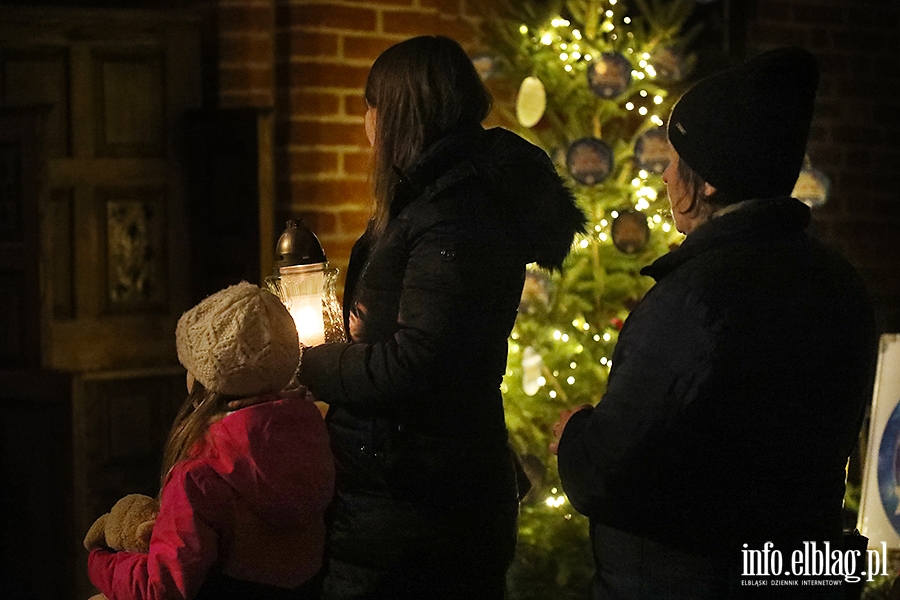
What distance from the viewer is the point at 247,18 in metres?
4.84

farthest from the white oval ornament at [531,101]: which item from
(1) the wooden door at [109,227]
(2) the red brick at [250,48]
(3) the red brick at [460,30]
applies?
(1) the wooden door at [109,227]

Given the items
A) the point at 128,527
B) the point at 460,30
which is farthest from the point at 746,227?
the point at 460,30

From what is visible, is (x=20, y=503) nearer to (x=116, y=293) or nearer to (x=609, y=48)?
(x=116, y=293)

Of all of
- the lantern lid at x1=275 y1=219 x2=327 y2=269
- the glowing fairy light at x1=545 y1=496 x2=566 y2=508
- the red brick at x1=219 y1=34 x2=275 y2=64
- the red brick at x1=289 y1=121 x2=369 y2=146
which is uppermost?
the red brick at x1=219 y1=34 x2=275 y2=64

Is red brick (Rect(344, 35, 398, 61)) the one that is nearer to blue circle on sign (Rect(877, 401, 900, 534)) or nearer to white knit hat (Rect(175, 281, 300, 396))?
blue circle on sign (Rect(877, 401, 900, 534))

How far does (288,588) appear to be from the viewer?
2.48m

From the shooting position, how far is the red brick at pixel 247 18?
15.8 feet

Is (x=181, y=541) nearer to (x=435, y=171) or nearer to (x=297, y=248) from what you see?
(x=297, y=248)

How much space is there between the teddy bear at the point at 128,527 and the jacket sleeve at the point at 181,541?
8 centimetres

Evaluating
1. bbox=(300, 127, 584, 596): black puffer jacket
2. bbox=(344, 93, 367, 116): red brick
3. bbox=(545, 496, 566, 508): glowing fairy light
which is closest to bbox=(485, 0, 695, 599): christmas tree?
bbox=(545, 496, 566, 508): glowing fairy light

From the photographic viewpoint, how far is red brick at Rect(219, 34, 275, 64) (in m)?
4.84

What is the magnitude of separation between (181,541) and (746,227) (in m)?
1.22

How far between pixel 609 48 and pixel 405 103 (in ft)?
9.41

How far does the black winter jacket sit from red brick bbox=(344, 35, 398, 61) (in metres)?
2.93
